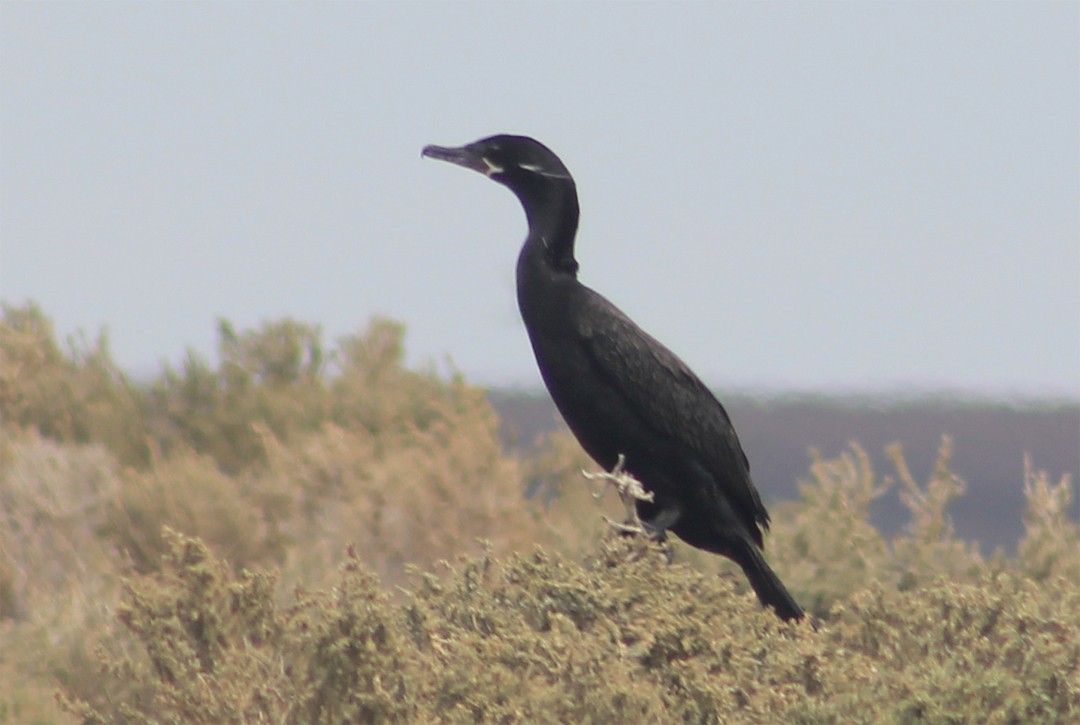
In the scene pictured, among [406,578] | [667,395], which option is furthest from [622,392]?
[406,578]

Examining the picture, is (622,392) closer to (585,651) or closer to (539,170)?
(539,170)

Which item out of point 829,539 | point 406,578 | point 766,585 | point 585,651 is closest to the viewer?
point 585,651

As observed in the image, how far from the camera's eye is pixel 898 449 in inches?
434

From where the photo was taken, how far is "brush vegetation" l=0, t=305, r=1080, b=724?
4449mm

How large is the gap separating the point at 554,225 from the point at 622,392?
2.01 feet

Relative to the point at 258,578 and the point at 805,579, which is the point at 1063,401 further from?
the point at 258,578

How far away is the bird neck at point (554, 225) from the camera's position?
6.13m

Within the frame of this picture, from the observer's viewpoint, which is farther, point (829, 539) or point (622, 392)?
point (829, 539)

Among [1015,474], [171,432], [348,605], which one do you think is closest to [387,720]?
[348,605]

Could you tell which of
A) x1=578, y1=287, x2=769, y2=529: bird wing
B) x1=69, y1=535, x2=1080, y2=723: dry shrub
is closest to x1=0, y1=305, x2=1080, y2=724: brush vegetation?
x1=69, y1=535, x2=1080, y2=723: dry shrub

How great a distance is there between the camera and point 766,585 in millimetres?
5988

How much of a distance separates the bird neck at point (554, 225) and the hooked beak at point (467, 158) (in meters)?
0.22

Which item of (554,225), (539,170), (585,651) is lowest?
(585,651)

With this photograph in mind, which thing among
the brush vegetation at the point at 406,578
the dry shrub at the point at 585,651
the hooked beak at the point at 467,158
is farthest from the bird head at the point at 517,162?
the dry shrub at the point at 585,651
